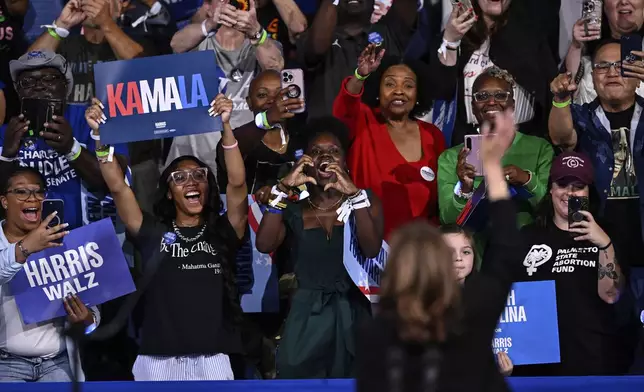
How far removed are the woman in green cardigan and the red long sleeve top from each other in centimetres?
12

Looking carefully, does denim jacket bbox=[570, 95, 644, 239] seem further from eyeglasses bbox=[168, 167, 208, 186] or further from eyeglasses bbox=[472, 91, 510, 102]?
eyeglasses bbox=[168, 167, 208, 186]

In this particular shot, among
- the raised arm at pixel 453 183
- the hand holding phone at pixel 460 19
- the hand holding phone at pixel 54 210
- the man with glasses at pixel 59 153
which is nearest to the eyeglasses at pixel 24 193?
the hand holding phone at pixel 54 210

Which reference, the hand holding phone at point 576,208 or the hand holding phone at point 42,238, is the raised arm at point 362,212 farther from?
the hand holding phone at point 42,238

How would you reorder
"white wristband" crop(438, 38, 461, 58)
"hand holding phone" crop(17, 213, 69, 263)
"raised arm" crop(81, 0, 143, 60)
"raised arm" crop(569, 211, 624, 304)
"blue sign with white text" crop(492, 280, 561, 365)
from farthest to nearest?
"raised arm" crop(81, 0, 143, 60)
"white wristband" crop(438, 38, 461, 58)
"hand holding phone" crop(17, 213, 69, 263)
"raised arm" crop(569, 211, 624, 304)
"blue sign with white text" crop(492, 280, 561, 365)

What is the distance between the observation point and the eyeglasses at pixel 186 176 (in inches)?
233

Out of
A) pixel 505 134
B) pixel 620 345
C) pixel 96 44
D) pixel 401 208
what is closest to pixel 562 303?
Answer: pixel 620 345

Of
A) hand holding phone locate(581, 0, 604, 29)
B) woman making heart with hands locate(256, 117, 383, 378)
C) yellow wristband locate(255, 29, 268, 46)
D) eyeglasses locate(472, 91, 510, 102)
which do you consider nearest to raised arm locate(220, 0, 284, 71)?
yellow wristband locate(255, 29, 268, 46)

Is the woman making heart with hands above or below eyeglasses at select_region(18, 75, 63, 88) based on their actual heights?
below

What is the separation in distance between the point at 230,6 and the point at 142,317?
160 centimetres

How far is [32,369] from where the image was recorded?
227 inches

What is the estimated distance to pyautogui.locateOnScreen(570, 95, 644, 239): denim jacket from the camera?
232 inches

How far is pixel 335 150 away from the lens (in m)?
5.73

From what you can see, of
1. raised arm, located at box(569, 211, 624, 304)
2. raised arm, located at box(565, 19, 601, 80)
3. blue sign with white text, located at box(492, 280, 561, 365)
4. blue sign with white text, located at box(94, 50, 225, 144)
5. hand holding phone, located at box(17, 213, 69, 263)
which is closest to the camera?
blue sign with white text, located at box(492, 280, 561, 365)

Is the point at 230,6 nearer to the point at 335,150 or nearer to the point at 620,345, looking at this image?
the point at 335,150
